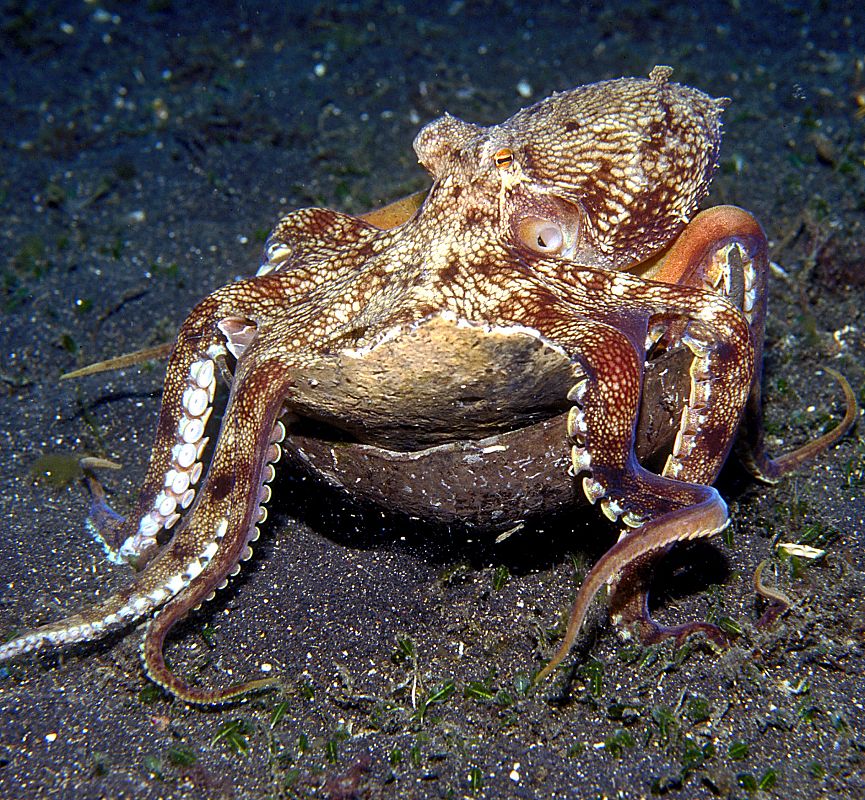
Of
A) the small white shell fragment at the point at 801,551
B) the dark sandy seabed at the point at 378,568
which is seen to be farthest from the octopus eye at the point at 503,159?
the small white shell fragment at the point at 801,551

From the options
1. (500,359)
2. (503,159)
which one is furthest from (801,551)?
(503,159)

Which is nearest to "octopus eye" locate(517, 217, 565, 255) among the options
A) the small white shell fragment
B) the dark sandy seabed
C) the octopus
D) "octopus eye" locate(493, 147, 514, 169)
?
the octopus

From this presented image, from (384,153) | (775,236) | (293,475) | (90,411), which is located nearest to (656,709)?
(293,475)

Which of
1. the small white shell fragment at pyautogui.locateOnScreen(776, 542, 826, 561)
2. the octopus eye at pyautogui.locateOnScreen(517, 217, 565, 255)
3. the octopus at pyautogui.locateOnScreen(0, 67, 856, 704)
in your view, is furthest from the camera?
the small white shell fragment at pyautogui.locateOnScreen(776, 542, 826, 561)

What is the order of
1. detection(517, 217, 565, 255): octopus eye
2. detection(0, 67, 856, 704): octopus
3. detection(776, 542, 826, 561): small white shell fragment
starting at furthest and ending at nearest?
detection(776, 542, 826, 561): small white shell fragment
detection(517, 217, 565, 255): octopus eye
detection(0, 67, 856, 704): octopus

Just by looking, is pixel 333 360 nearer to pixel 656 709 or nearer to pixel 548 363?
pixel 548 363

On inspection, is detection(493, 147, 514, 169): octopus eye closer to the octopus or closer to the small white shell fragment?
the octopus

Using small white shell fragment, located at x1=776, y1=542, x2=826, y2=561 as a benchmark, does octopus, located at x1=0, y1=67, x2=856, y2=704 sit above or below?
above
